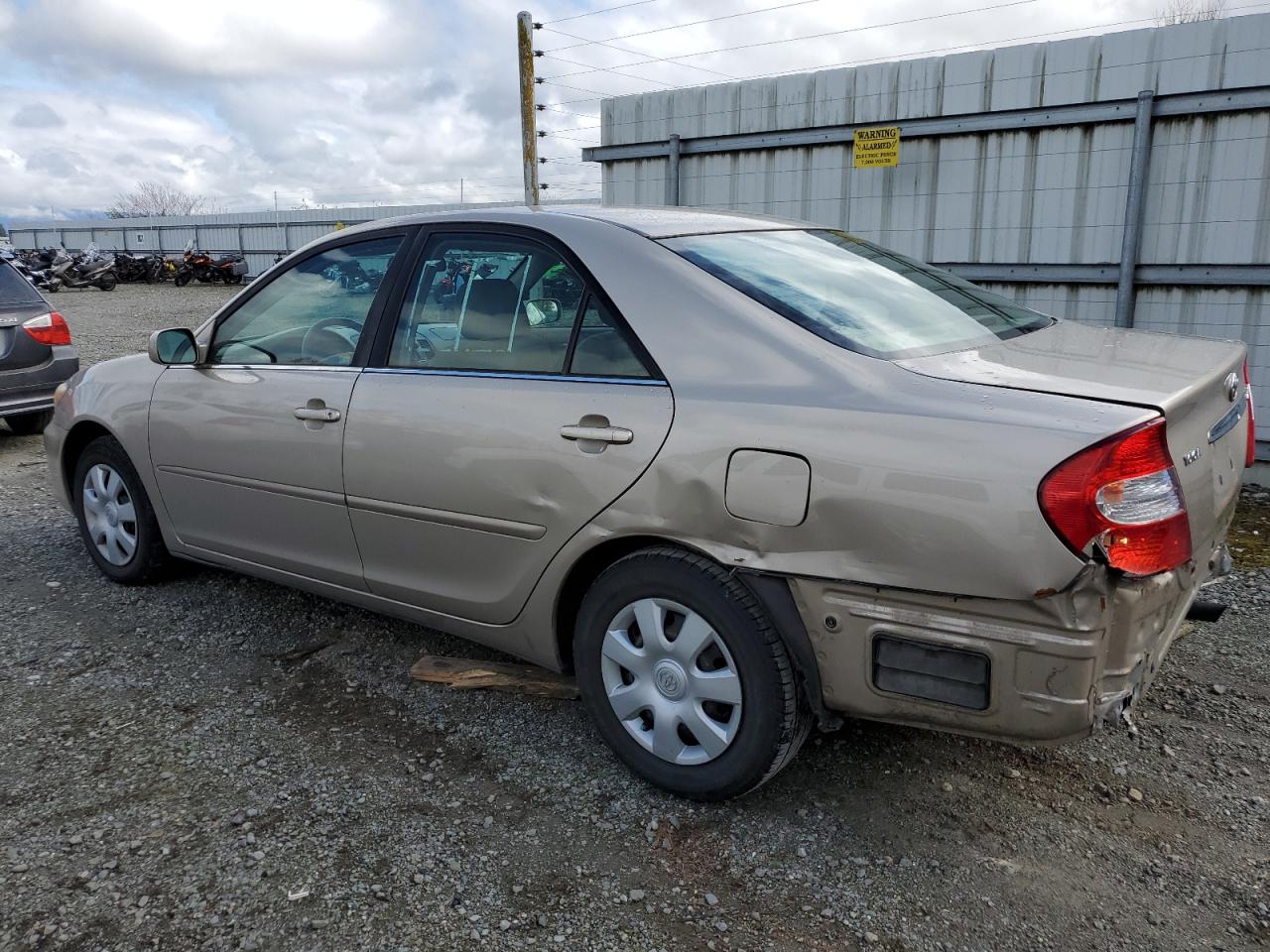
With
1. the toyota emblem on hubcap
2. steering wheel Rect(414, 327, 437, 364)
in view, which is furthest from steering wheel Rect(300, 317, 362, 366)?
the toyota emblem on hubcap

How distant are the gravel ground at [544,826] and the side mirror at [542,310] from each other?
1.30 metres

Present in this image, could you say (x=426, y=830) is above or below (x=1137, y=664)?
below

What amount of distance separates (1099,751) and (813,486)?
1439 mm

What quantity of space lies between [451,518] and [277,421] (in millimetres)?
897

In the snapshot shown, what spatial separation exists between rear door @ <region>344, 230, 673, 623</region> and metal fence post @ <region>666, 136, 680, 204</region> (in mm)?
5329

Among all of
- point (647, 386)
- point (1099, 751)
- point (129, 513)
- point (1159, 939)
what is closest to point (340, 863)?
point (647, 386)

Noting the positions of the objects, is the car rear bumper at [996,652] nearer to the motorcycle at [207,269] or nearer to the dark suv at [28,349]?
the dark suv at [28,349]

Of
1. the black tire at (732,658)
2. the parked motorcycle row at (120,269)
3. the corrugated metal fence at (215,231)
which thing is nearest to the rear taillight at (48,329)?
the black tire at (732,658)

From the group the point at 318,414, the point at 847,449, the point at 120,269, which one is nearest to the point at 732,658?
the point at 847,449

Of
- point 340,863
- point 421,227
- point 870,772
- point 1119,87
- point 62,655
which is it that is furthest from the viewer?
point 1119,87

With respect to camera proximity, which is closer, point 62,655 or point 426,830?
point 426,830

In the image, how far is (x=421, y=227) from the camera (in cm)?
339

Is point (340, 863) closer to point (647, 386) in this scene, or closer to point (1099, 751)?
point (647, 386)

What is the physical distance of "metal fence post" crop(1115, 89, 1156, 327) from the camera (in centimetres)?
624
